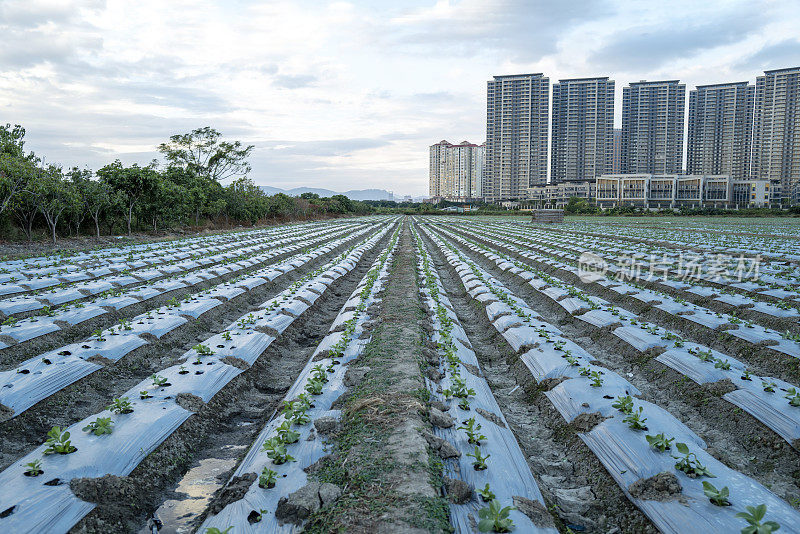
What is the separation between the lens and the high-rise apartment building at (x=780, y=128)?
11781cm

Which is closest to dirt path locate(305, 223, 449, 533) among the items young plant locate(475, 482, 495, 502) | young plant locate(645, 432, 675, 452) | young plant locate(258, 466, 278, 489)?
young plant locate(475, 482, 495, 502)

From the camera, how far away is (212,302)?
9250mm

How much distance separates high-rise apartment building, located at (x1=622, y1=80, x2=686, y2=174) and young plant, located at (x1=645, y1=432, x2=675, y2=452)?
154 meters

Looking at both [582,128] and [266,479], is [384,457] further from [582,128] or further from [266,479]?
[582,128]

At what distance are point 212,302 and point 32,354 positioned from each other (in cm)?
316

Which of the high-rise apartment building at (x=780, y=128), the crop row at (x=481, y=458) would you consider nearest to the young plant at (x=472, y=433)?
the crop row at (x=481, y=458)

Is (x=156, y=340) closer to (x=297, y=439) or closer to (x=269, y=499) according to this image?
(x=297, y=439)

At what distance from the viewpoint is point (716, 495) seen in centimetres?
297

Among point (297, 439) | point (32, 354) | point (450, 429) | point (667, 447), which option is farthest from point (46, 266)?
point (667, 447)

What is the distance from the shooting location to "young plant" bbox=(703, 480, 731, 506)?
2953mm

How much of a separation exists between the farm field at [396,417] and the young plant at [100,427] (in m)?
0.02

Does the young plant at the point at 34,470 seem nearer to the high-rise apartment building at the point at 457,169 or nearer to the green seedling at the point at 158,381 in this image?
the green seedling at the point at 158,381

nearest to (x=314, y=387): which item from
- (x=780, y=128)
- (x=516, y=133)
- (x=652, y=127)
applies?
(x=516, y=133)

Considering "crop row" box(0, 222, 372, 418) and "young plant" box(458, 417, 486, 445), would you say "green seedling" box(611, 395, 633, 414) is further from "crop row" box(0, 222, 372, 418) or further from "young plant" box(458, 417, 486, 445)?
"crop row" box(0, 222, 372, 418)
